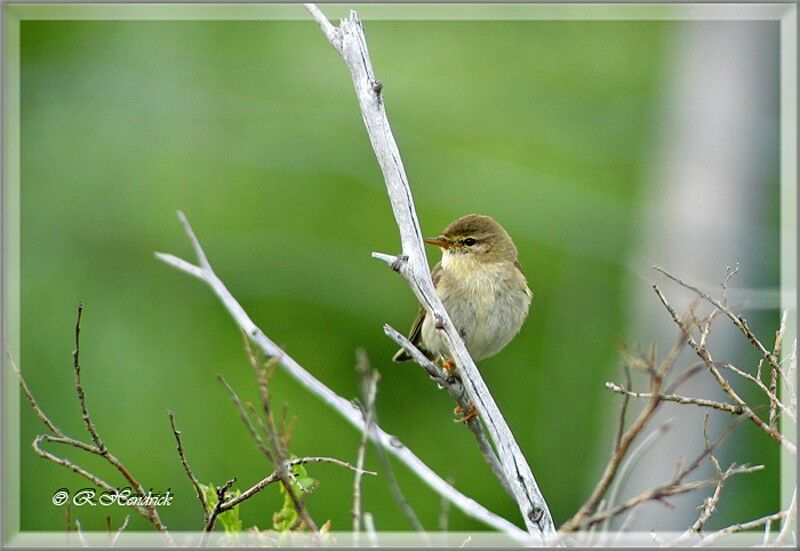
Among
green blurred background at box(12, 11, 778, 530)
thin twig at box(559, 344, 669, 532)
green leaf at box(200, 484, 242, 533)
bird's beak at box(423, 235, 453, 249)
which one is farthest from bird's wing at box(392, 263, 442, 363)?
thin twig at box(559, 344, 669, 532)

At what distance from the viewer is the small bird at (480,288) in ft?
13.7

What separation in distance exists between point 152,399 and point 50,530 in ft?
3.76

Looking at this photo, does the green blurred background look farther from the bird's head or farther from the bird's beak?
the bird's beak

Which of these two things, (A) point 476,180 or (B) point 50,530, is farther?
(A) point 476,180

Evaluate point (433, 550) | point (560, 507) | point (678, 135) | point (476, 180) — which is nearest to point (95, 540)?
point (433, 550)

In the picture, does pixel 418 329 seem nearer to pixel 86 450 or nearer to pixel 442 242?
pixel 442 242

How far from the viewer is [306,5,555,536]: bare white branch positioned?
2596mm

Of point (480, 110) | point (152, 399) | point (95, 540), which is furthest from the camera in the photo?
point (480, 110)

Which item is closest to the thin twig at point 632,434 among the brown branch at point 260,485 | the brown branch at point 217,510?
the brown branch at point 260,485

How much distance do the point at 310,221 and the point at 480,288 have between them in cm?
221

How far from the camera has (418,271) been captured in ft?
9.14

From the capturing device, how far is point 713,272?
17.0ft

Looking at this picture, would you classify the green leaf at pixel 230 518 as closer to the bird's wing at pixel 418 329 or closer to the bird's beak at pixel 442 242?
the bird's wing at pixel 418 329

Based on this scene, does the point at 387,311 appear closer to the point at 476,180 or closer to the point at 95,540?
the point at 476,180
